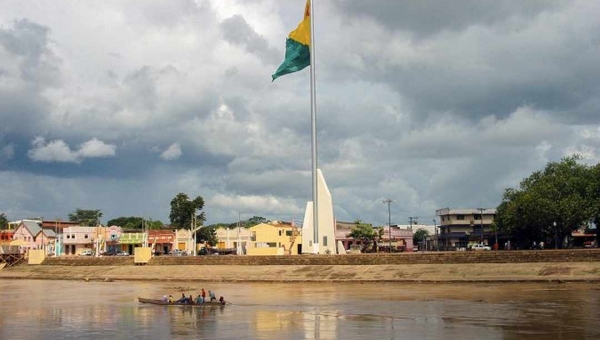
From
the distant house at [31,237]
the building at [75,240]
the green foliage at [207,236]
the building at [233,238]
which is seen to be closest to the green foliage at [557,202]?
the building at [233,238]

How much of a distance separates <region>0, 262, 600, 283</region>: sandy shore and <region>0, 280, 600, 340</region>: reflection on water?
2.90 meters

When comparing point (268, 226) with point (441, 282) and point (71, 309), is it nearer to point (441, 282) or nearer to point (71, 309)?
point (441, 282)

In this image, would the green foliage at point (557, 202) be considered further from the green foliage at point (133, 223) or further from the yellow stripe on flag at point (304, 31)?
the green foliage at point (133, 223)

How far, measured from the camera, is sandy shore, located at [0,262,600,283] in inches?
1897

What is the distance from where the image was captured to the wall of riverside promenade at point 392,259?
50531 mm

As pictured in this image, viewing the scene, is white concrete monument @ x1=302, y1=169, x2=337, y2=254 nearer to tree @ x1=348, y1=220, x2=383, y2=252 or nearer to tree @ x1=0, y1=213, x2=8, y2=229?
tree @ x1=348, y1=220, x2=383, y2=252

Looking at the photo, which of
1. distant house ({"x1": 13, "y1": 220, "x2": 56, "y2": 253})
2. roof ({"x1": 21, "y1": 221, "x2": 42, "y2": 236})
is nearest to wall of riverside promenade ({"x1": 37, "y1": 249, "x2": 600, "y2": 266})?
distant house ({"x1": 13, "y1": 220, "x2": 56, "y2": 253})

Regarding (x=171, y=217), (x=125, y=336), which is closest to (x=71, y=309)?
(x=125, y=336)

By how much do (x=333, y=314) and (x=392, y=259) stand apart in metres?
26.3

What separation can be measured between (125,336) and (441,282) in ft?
97.6

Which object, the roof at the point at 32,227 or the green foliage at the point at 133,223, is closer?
the roof at the point at 32,227

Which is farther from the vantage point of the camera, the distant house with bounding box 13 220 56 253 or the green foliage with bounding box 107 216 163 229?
the green foliage with bounding box 107 216 163 229

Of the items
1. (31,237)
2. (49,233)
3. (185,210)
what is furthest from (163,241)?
(49,233)

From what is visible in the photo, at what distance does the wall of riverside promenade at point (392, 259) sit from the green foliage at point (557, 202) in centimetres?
2497
